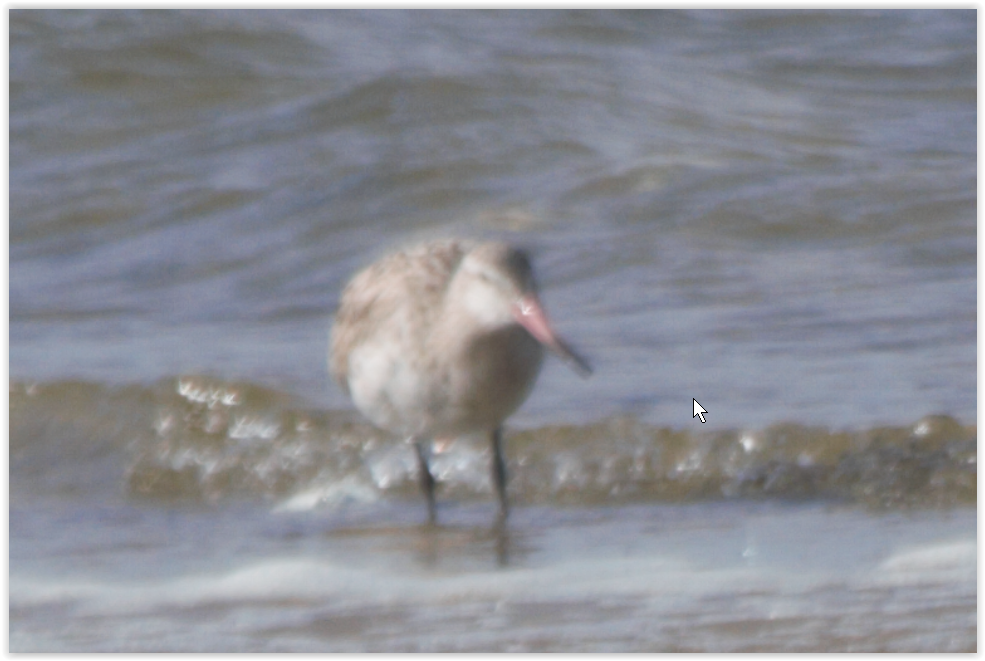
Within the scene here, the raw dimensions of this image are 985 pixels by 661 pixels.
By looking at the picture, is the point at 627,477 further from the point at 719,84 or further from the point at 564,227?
the point at 719,84

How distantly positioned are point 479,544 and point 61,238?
523cm

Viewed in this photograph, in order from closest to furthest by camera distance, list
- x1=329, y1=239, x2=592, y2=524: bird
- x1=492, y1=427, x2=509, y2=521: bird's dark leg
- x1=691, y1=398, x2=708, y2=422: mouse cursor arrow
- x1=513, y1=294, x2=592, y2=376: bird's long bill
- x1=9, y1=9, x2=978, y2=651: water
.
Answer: x1=9, y1=9, x2=978, y2=651: water < x1=513, y1=294, x2=592, y2=376: bird's long bill < x1=329, y1=239, x2=592, y2=524: bird < x1=492, y1=427, x2=509, y2=521: bird's dark leg < x1=691, y1=398, x2=708, y2=422: mouse cursor arrow

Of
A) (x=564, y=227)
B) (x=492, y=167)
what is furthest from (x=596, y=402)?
(x=492, y=167)

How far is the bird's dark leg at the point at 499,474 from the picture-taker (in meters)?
5.60

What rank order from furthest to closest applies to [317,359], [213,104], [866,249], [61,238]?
[213,104], [61,238], [866,249], [317,359]

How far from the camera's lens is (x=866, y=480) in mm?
5598

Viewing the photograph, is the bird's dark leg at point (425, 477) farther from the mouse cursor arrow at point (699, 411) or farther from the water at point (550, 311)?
the mouse cursor arrow at point (699, 411)

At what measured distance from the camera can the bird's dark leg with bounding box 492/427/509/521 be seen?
5602mm

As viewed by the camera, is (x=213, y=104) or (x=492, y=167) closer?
(x=492, y=167)

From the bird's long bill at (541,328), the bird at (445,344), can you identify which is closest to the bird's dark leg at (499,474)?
the bird at (445,344)

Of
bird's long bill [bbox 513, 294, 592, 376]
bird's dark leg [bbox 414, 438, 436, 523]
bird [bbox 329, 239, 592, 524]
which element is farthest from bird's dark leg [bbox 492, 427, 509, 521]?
bird's long bill [bbox 513, 294, 592, 376]

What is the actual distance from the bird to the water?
1.13 ft

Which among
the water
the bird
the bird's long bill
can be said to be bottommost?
the water

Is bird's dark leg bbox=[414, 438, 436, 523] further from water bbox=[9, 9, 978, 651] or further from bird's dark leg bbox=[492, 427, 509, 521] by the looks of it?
bird's dark leg bbox=[492, 427, 509, 521]
